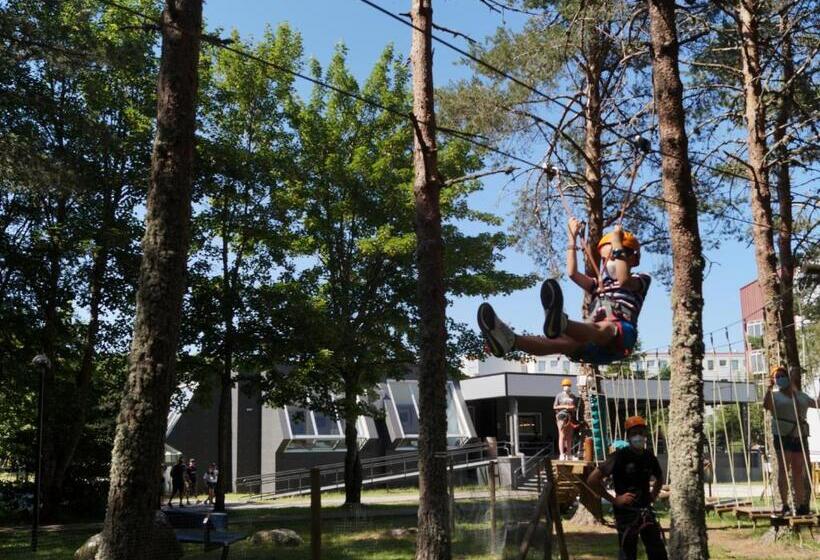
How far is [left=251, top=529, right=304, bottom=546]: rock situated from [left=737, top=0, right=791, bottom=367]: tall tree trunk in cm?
802

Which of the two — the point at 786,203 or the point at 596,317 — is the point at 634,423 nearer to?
the point at 596,317

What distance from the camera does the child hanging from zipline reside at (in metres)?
7.26

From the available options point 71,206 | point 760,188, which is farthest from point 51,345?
point 760,188

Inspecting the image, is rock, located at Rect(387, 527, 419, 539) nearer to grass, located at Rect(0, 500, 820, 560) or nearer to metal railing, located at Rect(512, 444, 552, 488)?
grass, located at Rect(0, 500, 820, 560)

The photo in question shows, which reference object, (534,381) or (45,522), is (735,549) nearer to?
(45,522)

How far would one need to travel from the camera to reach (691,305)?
8664mm

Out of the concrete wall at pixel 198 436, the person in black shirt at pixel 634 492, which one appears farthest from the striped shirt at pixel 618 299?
the concrete wall at pixel 198 436

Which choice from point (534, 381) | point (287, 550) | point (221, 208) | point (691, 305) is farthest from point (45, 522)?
point (534, 381)

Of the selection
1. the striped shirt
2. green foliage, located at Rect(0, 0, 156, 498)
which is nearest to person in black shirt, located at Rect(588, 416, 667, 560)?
the striped shirt

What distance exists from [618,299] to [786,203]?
945 centimetres

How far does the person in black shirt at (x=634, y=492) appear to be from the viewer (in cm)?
756

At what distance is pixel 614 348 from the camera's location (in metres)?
7.70

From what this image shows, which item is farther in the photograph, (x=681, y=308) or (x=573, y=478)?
(x=573, y=478)

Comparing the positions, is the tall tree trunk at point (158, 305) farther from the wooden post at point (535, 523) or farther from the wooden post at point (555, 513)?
the wooden post at point (555, 513)
